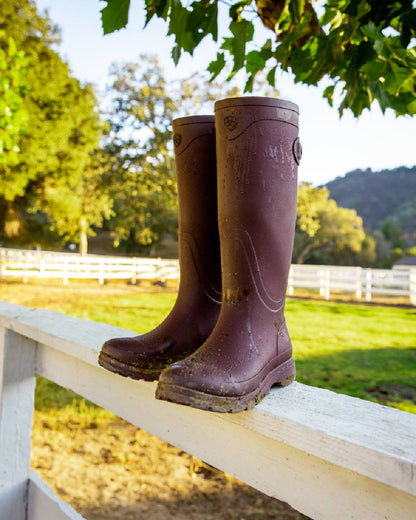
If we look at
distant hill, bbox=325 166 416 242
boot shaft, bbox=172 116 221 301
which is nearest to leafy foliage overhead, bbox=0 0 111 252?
boot shaft, bbox=172 116 221 301

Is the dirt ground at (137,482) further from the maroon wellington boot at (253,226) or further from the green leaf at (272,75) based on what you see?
the green leaf at (272,75)

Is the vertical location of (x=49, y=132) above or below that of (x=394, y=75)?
above

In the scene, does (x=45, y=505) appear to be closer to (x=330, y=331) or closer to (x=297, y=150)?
(x=297, y=150)

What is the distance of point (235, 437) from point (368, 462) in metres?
0.23

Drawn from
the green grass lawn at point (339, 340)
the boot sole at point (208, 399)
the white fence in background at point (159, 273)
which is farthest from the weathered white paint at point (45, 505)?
the white fence in background at point (159, 273)

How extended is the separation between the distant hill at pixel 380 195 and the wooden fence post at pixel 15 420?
5566 cm

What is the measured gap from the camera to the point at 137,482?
2.23 metres

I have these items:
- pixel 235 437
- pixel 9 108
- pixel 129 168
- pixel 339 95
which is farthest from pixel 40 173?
pixel 235 437

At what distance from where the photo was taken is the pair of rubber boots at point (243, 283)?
69 centimetres

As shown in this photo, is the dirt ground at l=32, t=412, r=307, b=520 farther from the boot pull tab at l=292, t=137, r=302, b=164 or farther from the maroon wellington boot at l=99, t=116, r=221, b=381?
the boot pull tab at l=292, t=137, r=302, b=164

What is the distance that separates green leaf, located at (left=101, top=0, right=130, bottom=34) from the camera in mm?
894

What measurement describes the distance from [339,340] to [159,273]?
973cm

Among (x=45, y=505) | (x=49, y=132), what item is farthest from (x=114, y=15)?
(x=49, y=132)

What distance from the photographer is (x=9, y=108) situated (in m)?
4.05
